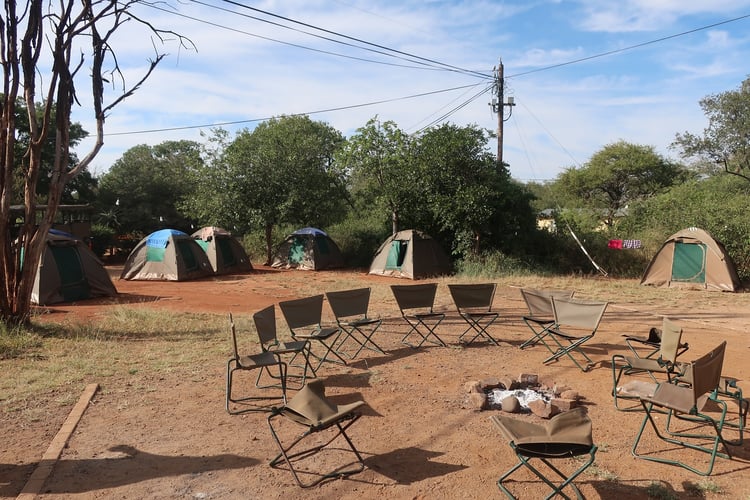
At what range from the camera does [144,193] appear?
1087 inches

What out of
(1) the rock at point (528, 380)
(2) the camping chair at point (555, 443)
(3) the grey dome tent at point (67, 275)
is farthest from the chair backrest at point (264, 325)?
(3) the grey dome tent at point (67, 275)

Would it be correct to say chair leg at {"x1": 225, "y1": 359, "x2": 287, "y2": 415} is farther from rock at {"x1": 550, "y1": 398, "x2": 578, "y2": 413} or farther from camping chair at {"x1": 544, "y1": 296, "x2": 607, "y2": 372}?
camping chair at {"x1": 544, "y1": 296, "x2": 607, "y2": 372}

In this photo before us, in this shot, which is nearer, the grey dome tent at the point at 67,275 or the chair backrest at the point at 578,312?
the chair backrest at the point at 578,312

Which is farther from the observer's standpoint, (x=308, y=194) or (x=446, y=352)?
(x=308, y=194)

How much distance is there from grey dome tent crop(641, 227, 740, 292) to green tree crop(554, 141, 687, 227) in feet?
43.4

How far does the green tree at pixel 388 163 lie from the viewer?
17344mm

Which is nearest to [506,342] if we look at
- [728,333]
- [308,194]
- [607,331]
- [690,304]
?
[607,331]

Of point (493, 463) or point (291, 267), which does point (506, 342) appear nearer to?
point (493, 463)

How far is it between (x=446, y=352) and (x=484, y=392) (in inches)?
74.0

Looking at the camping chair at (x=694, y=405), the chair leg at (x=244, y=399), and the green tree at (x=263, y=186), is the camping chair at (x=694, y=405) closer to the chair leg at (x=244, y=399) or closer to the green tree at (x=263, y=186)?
the chair leg at (x=244, y=399)

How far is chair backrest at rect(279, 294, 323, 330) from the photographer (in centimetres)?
643

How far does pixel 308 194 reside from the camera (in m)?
20.2

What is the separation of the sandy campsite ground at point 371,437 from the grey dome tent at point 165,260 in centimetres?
904

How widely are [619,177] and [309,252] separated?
18.3 metres
